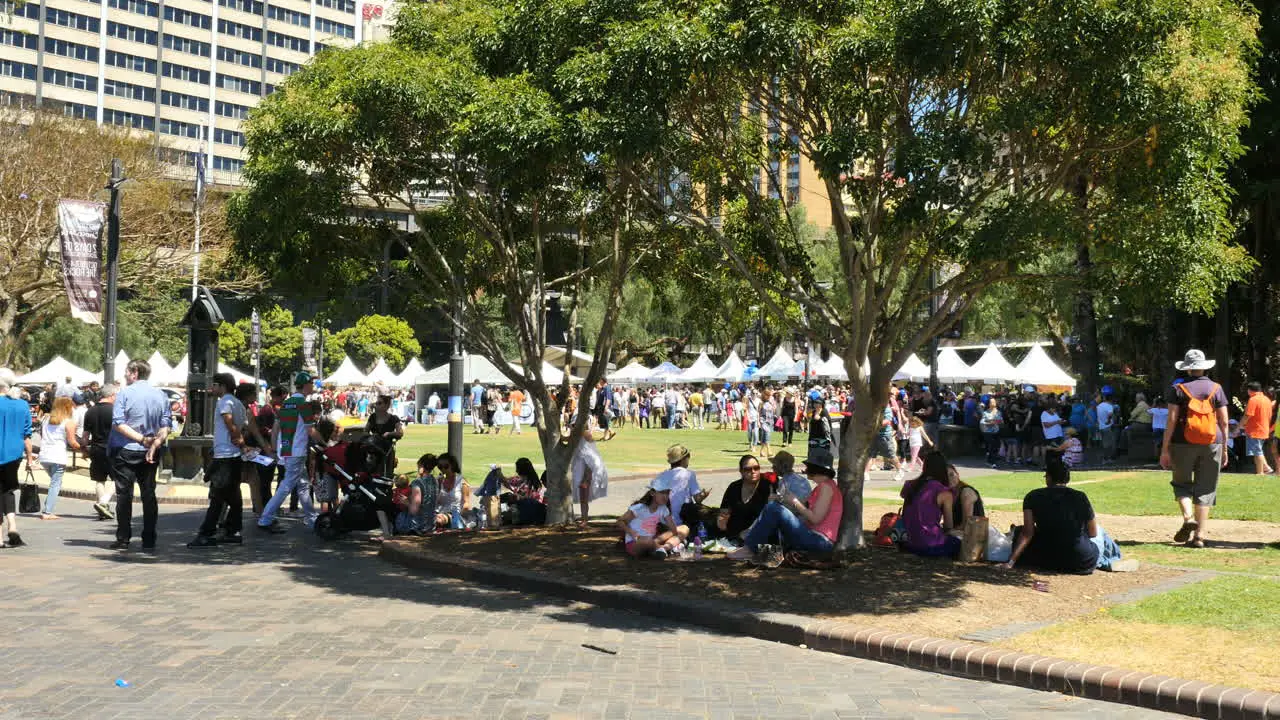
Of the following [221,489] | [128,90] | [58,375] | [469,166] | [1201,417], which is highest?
[128,90]

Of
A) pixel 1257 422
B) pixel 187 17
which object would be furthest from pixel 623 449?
pixel 187 17

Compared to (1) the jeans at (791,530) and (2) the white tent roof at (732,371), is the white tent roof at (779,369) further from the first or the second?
(1) the jeans at (791,530)

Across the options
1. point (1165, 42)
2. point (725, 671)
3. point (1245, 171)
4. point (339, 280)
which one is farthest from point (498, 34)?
point (1245, 171)

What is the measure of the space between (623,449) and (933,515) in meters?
19.0

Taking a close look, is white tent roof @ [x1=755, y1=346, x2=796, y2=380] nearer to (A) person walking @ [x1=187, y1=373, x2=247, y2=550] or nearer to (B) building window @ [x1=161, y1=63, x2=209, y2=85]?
(A) person walking @ [x1=187, y1=373, x2=247, y2=550]

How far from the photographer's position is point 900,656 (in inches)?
271

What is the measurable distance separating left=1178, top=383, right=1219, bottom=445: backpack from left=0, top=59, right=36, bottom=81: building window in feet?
301

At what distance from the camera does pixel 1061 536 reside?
9266mm

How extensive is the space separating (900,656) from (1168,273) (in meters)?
4.22

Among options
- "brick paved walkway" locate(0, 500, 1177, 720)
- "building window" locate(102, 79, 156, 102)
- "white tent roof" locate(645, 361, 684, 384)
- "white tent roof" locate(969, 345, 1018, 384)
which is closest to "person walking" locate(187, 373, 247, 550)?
"brick paved walkway" locate(0, 500, 1177, 720)

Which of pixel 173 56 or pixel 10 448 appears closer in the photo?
pixel 10 448

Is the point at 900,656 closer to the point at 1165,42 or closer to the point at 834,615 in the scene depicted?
the point at 834,615

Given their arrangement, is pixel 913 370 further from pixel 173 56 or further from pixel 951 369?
pixel 173 56

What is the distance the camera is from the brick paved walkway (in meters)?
5.71
